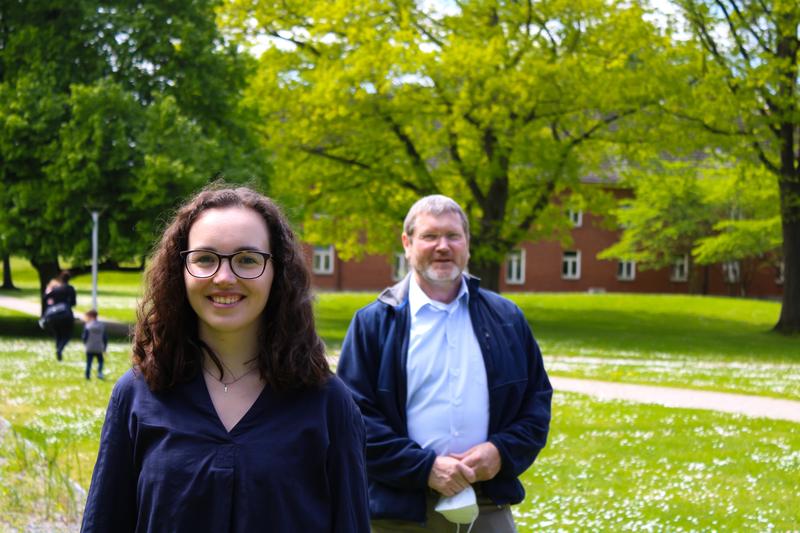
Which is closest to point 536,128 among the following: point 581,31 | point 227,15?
point 581,31

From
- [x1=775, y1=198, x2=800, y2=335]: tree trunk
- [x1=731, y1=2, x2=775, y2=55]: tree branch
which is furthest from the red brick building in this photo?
[x1=731, y1=2, x2=775, y2=55]: tree branch

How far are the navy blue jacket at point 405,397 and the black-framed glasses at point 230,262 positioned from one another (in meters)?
1.44

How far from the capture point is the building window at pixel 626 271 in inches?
2520

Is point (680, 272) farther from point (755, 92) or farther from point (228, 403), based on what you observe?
point (228, 403)

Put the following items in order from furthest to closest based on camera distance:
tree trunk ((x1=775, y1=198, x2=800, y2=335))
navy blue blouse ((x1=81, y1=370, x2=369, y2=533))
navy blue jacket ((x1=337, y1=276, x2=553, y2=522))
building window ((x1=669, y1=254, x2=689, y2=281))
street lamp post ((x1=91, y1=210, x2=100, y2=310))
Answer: building window ((x1=669, y1=254, x2=689, y2=281)) < tree trunk ((x1=775, y1=198, x2=800, y2=335)) < street lamp post ((x1=91, y1=210, x2=100, y2=310)) < navy blue jacket ((x1=337, y1=276, x2=553, y2=522)) < navy blue blouse ((x1=81, y1=370, x2=369, y2=533))

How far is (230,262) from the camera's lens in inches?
106

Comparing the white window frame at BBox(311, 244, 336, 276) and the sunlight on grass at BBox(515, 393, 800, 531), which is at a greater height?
the white window frame at BBox(311, 244, 336, 276)

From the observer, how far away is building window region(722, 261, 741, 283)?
60062 millimetres

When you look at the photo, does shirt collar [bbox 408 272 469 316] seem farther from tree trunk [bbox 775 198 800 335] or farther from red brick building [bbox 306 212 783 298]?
red brick building [bbox 306 212 783 298]

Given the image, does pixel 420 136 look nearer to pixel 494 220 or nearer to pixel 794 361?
pixel 494 220

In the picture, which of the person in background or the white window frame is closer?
the person in background

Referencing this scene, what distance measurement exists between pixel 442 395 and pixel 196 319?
1489 millimetres

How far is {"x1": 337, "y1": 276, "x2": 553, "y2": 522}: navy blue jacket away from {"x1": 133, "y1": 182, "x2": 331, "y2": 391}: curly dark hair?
130 cm

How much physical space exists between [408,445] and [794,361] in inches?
846
